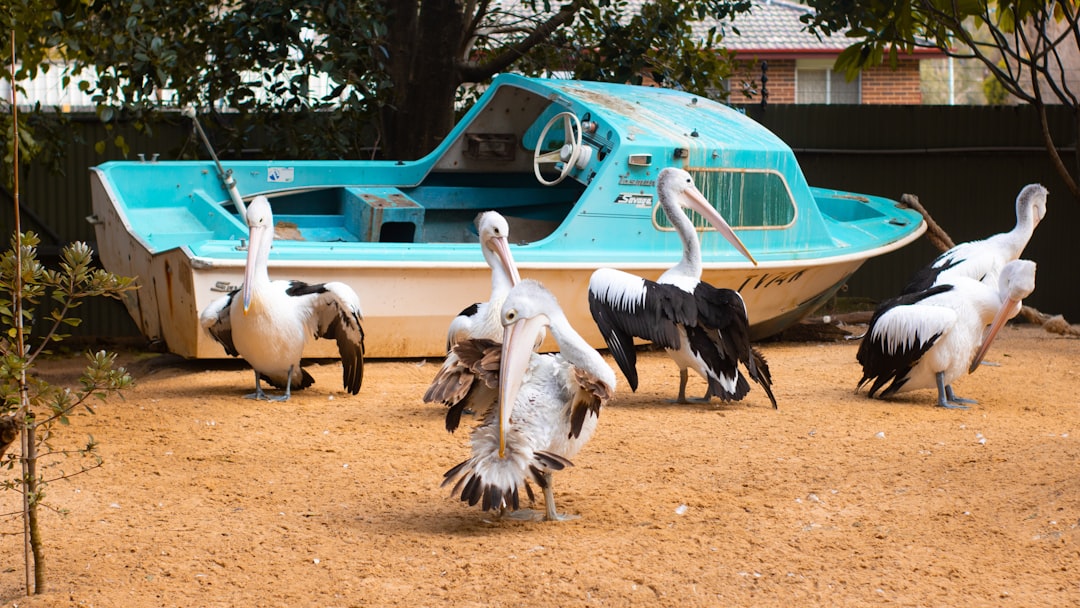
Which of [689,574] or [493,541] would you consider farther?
[493,541]

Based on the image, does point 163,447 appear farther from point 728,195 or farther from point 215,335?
point 728,195

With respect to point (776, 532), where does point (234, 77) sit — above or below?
above

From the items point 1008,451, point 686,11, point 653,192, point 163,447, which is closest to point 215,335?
point 163,447

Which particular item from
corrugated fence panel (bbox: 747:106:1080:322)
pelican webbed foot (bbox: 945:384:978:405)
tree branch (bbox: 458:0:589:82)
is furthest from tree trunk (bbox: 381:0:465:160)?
pelican webbed foot (bbox: 945:384:978:405)

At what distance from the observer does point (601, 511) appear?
5.14 m

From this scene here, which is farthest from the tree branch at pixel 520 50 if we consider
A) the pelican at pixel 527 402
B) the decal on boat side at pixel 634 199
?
the pelican at pixel 527 402

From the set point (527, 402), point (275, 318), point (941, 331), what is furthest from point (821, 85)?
point (527, 402)

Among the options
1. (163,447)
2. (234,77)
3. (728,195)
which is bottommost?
Result: (163,447)

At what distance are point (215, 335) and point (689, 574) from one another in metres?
4.48

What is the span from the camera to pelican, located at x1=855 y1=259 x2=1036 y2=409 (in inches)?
285

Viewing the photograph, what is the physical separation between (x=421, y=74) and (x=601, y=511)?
7546 millimetres

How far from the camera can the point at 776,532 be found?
4.80 metres

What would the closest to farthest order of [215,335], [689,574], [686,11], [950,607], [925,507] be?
[950,607], [689,574], [925,507], [215,335], [686,11]

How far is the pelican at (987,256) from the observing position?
861 centimetres
